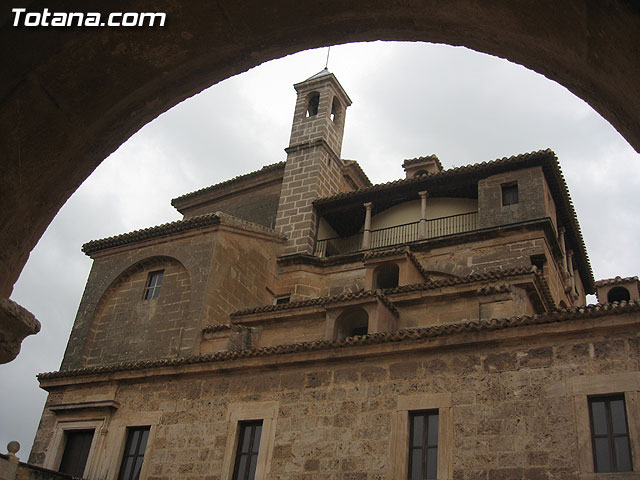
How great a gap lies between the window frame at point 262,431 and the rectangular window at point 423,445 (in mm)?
2570

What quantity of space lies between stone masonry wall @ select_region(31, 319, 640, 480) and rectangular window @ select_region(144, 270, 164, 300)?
16.6ft

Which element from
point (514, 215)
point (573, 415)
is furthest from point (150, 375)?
point (514, 215)

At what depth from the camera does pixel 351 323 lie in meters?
15.8

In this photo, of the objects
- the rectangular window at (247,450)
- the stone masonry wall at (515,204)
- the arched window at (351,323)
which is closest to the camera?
the rectangular window at (247,450)

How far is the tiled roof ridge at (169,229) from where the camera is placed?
60.8ft

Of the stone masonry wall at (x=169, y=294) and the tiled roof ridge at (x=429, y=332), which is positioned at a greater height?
the stone masonry wall at (x=169, y=294)

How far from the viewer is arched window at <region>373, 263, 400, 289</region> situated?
17172 millimetres

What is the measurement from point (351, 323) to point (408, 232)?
495 centimetres

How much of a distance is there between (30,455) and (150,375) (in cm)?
355

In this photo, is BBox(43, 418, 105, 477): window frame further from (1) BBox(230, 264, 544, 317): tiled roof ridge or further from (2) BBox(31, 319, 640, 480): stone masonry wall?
(1) BBox(230, 264, 544, 317): tiled roof ridge

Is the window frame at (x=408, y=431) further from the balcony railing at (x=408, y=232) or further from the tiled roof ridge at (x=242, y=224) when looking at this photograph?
the tiled roof ridge at (x=242, y=224)

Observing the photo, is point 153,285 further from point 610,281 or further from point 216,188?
point 610,281

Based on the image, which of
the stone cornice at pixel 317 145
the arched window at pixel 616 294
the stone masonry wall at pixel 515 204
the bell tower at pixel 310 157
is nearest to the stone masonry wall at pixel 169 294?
the bell tower at pixel 310 157

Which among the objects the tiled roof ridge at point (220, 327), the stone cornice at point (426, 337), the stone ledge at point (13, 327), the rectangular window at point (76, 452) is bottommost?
the stone ledge at point (13, 327)
